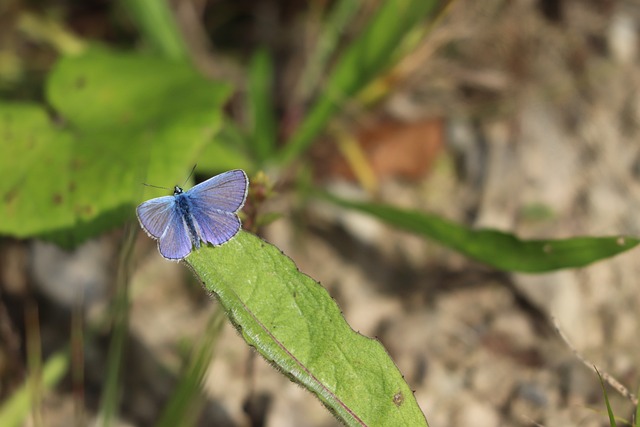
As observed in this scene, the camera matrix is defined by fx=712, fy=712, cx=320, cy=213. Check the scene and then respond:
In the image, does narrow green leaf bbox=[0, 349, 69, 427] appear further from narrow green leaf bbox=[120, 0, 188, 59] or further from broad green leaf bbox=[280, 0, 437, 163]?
narrow green leaf bbox=[120, 0, 188, 59]

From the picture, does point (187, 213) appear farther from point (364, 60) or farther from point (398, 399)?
point (364, 60)

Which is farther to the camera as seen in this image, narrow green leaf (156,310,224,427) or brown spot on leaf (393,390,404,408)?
narrow green leaf (156,310,224,427)

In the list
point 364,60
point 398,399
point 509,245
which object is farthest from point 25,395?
point 364,60

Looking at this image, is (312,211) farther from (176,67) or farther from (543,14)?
(543,14)

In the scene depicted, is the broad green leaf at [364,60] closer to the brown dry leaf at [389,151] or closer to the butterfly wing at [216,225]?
the brown dry leaf at [389,151]

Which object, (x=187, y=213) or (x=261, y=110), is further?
(x=261, y=110)

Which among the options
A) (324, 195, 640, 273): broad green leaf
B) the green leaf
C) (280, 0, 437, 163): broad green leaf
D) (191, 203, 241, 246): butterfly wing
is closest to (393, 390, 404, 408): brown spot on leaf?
the green leaf
